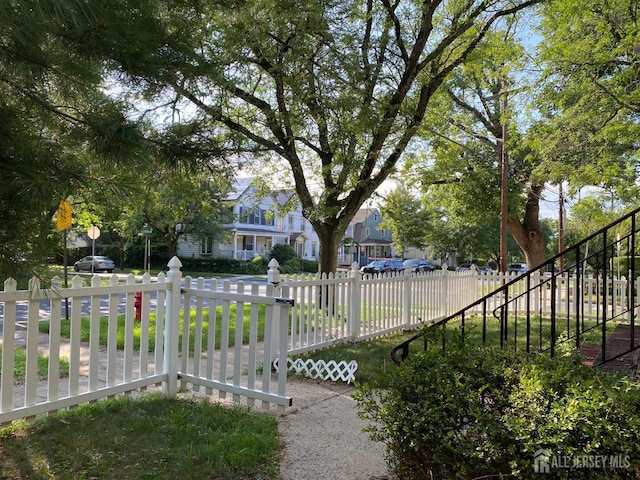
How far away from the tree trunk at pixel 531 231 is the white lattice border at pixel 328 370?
14.9 meters

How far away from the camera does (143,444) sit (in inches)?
130

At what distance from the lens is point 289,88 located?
7836 mm

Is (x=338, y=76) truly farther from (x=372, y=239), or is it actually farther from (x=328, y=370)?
(x=372, y=239)

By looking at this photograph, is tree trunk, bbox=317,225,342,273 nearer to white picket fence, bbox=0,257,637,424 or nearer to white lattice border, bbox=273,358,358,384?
white picket fence, bbox=0,257,637,424

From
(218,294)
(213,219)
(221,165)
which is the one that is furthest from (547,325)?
(213,219)

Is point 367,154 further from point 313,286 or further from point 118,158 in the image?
point 118,158

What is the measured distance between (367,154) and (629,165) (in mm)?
8110

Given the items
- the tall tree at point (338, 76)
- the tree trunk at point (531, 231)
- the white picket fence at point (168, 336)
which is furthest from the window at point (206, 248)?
the white picket fence at point (168, 336)

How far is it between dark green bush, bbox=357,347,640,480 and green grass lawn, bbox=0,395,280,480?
105cm

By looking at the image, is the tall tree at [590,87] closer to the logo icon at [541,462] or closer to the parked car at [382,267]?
the logo icon at [541,462]

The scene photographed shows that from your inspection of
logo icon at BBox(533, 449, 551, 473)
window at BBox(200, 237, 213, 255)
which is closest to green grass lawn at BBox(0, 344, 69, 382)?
logo icon at BBox(533, 449, 551, 473)

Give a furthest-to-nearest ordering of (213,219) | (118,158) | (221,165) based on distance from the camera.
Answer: (213,219), (221,165), (118,158)

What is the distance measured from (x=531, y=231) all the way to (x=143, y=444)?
1827 centimetres

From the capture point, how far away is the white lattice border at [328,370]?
5.30 m
